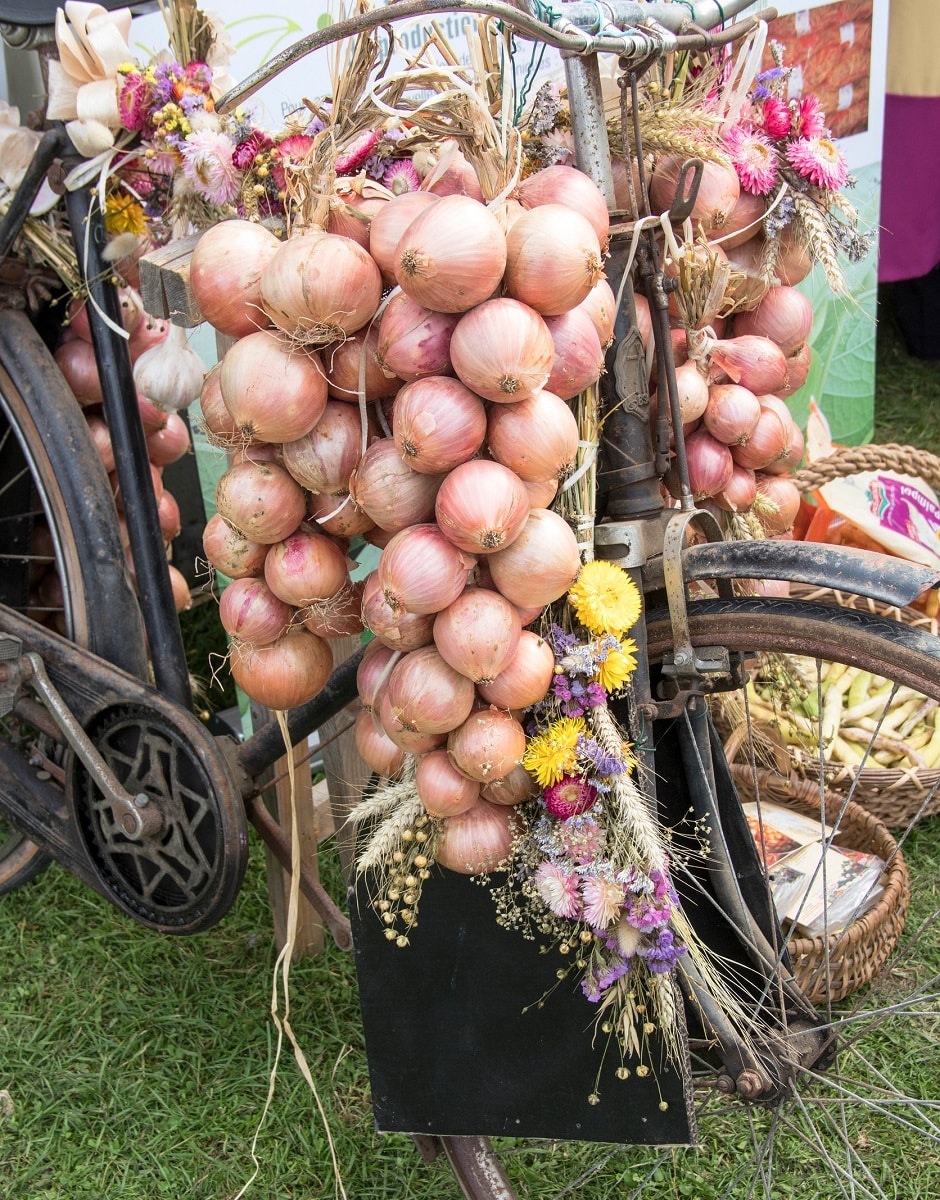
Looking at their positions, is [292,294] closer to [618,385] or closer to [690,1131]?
[618,385]

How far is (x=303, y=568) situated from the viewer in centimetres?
140

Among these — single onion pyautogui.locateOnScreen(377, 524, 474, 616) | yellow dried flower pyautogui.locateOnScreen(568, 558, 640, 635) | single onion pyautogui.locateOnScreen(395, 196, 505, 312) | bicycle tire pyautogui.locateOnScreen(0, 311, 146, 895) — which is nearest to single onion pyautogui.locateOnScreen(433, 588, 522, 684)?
single onion pyautogui.locateOnScreen(377, 524, 474, 616)

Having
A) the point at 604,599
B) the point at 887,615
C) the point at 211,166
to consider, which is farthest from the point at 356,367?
the point at 887,615

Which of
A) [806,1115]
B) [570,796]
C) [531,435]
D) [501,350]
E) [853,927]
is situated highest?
[501,350]

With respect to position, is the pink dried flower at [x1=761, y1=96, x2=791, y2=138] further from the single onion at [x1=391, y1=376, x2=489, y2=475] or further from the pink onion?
the single onion at [x1=391, y1=376, x2=489, y2=475]

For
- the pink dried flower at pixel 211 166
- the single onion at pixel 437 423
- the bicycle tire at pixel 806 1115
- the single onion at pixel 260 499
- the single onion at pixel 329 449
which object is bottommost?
the bicycle tire at pixel 806 1115

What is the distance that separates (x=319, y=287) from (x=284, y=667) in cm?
53

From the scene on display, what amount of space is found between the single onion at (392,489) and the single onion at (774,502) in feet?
2.26

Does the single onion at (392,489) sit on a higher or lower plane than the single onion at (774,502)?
higher

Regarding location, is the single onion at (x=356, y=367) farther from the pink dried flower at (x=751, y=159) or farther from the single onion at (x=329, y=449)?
the pink dried flower at (x=751, y=159)

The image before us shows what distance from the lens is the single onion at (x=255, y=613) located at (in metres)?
1.46

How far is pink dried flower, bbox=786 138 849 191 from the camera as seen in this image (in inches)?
64.1

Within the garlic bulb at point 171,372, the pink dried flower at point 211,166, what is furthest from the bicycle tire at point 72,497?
the pink dried flower at point 211,166

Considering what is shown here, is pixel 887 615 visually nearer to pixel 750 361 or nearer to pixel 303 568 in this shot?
pixel 750 361
